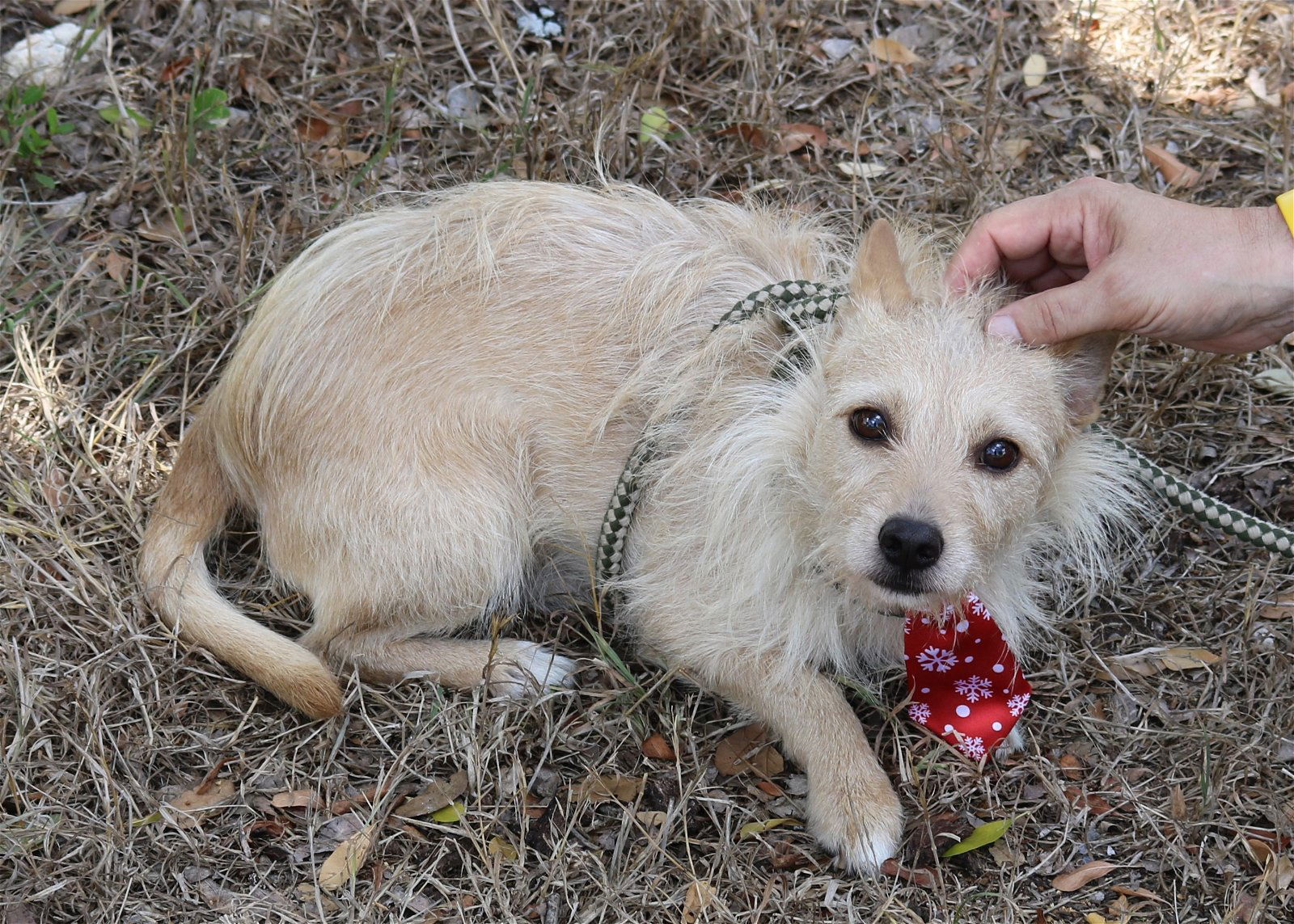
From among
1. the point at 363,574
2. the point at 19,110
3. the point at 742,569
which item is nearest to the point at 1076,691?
the point at 742,569

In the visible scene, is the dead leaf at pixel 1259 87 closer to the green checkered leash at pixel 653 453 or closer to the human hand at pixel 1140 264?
the human hand at pixel 1140 264

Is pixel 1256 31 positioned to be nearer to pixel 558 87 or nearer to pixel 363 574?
pixel 558 87

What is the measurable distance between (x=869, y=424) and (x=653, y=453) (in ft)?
2.54

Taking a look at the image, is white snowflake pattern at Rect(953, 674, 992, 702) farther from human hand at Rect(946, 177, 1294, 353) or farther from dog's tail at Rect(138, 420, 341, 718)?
dog's tail at Rect(138, 420, 341, 718)

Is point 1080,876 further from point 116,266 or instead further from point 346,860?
point 116,266

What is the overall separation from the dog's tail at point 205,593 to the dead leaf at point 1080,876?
2001mm

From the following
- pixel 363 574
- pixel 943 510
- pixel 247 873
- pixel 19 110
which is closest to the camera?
pixel 943 510

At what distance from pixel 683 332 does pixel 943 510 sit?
1045 millimetres

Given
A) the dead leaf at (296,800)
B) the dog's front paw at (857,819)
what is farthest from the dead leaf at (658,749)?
the dead leaf at (296,800)

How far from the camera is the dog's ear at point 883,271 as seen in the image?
9.60 ft

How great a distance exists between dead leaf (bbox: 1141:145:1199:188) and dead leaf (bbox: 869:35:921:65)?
1.08 metres

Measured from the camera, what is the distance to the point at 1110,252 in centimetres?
308

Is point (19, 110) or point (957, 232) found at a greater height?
point (19, 110)

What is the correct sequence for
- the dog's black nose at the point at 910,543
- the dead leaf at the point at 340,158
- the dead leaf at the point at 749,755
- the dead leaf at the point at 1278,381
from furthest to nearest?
the dead leaf at the point at 340,158, the dead leaf at the point at 1278,381, the dead leaf at the point at 749,755, the dog's black nose at the point at 910,543
